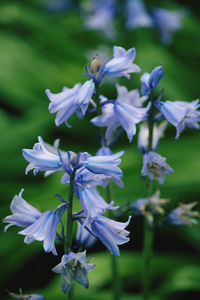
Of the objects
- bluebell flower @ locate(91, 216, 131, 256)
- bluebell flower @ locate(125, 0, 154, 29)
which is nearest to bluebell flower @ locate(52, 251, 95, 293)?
bluebell flower @ locate(91, 216, 131, 256)

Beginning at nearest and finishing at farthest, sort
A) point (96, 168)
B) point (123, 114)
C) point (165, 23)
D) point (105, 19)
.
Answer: point (96, 168), point (123, 114), point (165, 23), point (105, 19)

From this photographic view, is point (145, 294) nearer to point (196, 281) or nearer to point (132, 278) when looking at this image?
point (196, 281)

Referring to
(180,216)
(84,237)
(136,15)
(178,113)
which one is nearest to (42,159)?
(84,237)

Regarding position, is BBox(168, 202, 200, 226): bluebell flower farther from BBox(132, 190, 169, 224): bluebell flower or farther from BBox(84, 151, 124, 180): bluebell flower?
BBox(84, 151, 124, 180): bluebell flower

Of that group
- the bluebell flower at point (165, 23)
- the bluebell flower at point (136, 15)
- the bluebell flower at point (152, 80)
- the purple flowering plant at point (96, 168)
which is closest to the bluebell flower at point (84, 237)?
the purple flowering plant at point (96, 168)

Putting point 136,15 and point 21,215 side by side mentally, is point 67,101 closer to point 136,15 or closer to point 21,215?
point 21,215

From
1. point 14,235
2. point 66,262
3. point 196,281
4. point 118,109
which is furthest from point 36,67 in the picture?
point 66,262

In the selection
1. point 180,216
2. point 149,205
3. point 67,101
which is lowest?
point 180,216
